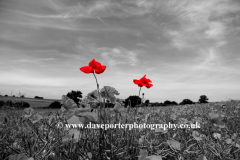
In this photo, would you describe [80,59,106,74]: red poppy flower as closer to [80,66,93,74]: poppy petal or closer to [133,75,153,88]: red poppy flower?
[80,66,93,74]: poppy petal

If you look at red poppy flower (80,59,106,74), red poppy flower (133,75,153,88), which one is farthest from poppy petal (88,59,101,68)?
red poppy flower (133,75,153,88)

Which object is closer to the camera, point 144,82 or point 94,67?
point 94,67

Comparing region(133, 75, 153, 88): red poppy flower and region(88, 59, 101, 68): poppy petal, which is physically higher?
region(88, 59, 101, 68): poppy petal

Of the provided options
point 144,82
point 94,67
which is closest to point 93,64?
point 94,67

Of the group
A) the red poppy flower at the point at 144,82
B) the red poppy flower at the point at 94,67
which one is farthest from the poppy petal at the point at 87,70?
the red poppy flower at the point at 144,82

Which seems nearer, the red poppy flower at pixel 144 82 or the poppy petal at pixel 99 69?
the poppy petal at pixel 99 69

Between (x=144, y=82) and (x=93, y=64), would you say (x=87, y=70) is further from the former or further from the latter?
(x=144, y=82)

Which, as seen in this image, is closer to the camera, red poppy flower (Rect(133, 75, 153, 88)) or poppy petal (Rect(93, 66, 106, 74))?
poppy petal (Rect(93, 66, 106, 74))

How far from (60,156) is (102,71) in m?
0.77

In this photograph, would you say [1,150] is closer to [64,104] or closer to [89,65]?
[64,104]

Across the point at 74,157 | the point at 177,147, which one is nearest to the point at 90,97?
the point at 74,157

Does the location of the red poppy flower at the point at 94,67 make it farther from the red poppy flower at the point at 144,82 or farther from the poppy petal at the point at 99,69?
the red poppy flower at the point at 144,82

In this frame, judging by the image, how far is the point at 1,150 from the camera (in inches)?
64.6

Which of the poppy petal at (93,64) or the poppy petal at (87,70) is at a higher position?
the poppy petal at (93,64)
